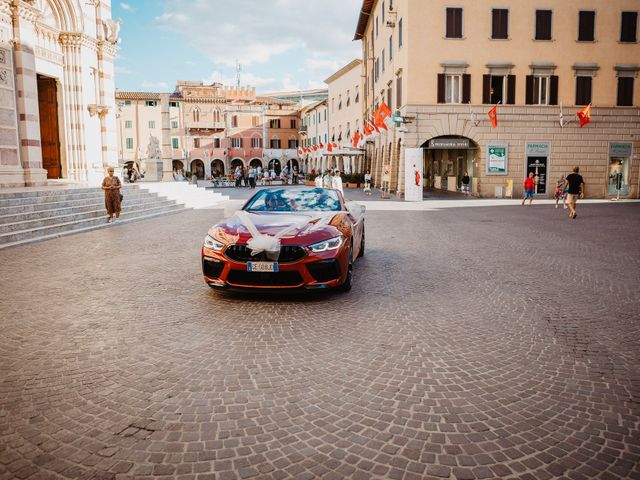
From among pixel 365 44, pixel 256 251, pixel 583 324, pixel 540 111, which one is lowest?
pixel 583 324

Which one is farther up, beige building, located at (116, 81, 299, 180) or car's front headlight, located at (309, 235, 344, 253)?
beige building, located at (116, 81, 299, 180)

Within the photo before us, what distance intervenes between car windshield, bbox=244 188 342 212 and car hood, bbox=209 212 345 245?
0.31 meters

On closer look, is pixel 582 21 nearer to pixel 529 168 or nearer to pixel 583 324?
pixel 529 168

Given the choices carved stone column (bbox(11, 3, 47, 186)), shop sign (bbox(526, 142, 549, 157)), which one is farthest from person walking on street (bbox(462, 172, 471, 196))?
carved stone column (bbox(11, 3, 47, 186))

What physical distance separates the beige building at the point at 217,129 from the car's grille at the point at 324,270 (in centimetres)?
6372

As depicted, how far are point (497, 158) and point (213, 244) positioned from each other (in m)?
26.3

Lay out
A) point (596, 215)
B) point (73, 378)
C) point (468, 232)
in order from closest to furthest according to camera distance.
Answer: point (73, 378) < point (468, 232) < point (596, 215)

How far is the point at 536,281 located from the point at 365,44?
4218cm

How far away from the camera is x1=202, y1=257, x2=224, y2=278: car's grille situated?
6.08m

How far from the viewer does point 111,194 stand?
1492cm

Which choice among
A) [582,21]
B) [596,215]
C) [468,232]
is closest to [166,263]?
[468,232]

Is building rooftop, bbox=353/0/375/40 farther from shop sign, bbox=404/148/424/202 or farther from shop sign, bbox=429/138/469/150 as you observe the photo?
shop sign, bbox=404/148/424/202

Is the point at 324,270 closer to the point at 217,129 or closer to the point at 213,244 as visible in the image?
the point at 213,244

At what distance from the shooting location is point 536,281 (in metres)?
7.32
